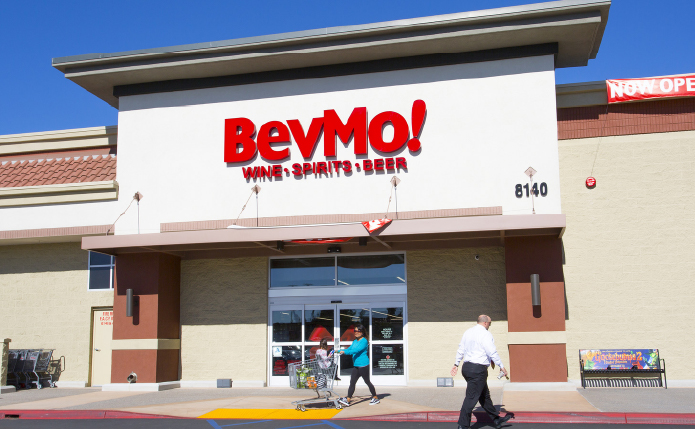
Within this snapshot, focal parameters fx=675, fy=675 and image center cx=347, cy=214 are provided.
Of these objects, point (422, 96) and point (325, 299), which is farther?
point (325, 299)

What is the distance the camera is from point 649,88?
17531 millimetres

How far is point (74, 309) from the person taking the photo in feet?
67.0

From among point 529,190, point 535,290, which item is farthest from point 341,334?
point 529,190

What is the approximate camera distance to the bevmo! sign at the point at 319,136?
695 inches

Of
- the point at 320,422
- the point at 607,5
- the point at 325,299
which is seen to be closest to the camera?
the point at 320,422

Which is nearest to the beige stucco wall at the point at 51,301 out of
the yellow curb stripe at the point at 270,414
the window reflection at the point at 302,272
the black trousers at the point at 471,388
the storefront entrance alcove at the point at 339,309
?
the window reflection at the point at 302,272

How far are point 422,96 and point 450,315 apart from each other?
583 cm

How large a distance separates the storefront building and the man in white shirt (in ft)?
16.4

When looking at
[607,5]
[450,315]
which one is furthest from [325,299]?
[607,5]

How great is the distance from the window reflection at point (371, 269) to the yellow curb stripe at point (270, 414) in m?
5.68

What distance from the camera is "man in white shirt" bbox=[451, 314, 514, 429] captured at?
35.5ft

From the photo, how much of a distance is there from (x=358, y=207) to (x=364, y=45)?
13.8 feet

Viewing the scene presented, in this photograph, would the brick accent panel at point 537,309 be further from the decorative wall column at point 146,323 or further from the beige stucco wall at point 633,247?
the decorative wall column at point 146,323

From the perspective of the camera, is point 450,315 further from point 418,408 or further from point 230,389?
point 230,389
